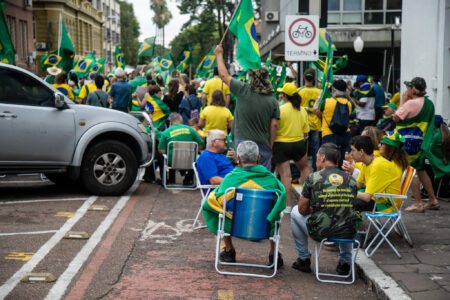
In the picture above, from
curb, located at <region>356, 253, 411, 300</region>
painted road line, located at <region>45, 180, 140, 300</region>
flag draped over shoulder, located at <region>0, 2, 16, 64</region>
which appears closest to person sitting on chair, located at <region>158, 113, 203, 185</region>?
painted road line, located at <region>45, 180, 140, 300</region>

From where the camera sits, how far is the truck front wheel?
11938 millimetres

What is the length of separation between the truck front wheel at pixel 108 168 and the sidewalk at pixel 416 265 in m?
4.44

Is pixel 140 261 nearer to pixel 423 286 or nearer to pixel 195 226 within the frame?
pixel 195 226

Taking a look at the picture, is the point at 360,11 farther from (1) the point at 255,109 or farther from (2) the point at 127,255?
(2) the point at 127,255

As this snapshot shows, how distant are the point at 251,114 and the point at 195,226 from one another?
1.56 m

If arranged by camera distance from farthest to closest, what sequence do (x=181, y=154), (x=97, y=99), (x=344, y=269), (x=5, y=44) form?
(x=97, y=99) → (x=5, y=44) → (x=181, y=154) → (x=344, y=269)

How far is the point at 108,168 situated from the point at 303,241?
203 inches

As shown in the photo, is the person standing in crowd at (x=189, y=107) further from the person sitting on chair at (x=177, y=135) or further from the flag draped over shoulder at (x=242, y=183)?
the flag draped over shoulder at (x=242, y=183)

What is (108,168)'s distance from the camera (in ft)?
39.6

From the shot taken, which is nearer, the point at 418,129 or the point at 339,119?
the point at 418,129

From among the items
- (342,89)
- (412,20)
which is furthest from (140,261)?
(412,20)

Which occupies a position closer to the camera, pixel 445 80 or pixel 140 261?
pixel 140 261

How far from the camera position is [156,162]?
48.2ft

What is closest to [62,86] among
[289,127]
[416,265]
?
[289,127]
